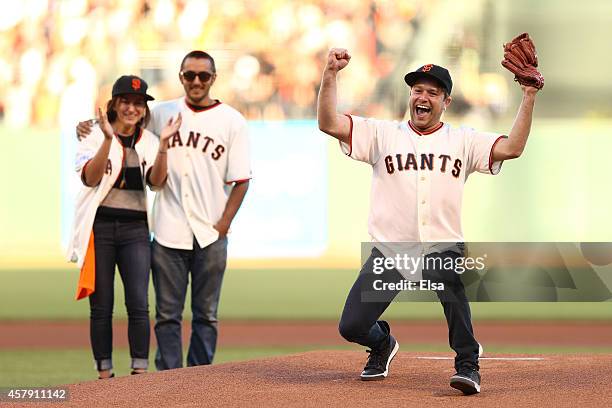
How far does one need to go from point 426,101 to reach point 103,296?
7.49ft

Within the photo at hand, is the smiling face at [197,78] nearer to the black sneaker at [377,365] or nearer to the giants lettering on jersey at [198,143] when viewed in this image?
the giants lettering on jersey at [198,143]

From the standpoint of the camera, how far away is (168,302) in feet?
23.7

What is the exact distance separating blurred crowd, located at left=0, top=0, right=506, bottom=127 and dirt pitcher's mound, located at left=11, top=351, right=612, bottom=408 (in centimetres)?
867

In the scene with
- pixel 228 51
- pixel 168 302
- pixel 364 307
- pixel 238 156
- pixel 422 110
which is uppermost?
pixel 228 51

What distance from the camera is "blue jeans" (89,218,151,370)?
7.00 m

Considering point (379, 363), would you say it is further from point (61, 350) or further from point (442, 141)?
point (61, 350)

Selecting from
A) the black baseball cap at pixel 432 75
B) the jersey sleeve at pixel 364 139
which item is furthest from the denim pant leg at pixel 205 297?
the black baseball cap at pixel 432 75

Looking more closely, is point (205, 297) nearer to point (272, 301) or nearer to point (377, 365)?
point (377, 365)

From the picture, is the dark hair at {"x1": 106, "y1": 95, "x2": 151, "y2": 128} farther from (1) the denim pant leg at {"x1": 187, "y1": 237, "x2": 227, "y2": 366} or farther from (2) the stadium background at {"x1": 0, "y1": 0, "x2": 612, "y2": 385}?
(2) the stadium background at {"x1": 0, "y1": 0, "x2": 612, "y2": 385}

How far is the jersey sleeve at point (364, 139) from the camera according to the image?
611 centimetres

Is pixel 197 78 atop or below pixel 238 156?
atop

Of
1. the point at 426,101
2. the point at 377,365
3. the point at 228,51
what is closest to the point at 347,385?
the point at 377,365

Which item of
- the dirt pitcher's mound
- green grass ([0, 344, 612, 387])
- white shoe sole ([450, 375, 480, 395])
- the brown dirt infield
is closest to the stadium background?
the brown dirt infield

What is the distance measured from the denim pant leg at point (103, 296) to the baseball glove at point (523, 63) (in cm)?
256
